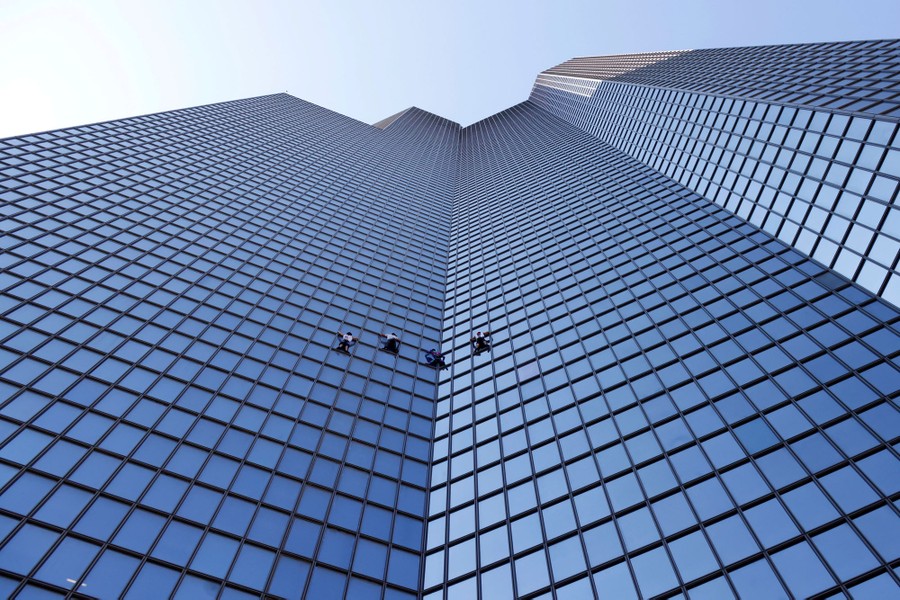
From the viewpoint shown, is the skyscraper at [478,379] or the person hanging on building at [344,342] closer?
the skyscraper at [478,379]

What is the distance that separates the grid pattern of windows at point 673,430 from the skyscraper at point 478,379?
5.4 inches

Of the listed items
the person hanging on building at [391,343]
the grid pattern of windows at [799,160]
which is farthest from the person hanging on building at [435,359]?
the grid pattern of windows at [799,160]

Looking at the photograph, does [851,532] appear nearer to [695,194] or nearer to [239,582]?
[239,582]

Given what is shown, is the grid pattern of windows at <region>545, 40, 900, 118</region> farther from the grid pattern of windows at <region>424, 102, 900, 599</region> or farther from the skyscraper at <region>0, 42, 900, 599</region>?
the grid pattern of windows at <region>424, 102, 900, 599</region>

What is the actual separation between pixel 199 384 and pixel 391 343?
12.1 metres

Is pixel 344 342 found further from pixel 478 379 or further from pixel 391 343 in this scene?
pixel 478 379

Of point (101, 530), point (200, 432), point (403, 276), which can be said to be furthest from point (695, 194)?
point (101, 530)

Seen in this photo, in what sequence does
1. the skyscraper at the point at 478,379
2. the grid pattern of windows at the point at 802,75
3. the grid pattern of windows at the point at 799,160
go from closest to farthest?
the skyscraper at the point at 478,379 → the grid pattern of windows at the point at 799,160 → the grid pattern of windows at the point at 802,75

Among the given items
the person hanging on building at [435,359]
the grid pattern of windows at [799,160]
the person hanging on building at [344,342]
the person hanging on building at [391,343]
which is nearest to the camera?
the grid pattern of windows at [799,160]

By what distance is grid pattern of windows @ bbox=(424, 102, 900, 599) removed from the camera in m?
20.1

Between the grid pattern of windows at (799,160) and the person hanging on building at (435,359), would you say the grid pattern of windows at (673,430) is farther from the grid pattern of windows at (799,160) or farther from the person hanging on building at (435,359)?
the grid pattern of windows at (799,160)

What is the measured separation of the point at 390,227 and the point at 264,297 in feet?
78.3

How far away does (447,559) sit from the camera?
84.6 feet

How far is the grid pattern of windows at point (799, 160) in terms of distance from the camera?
31.7m
